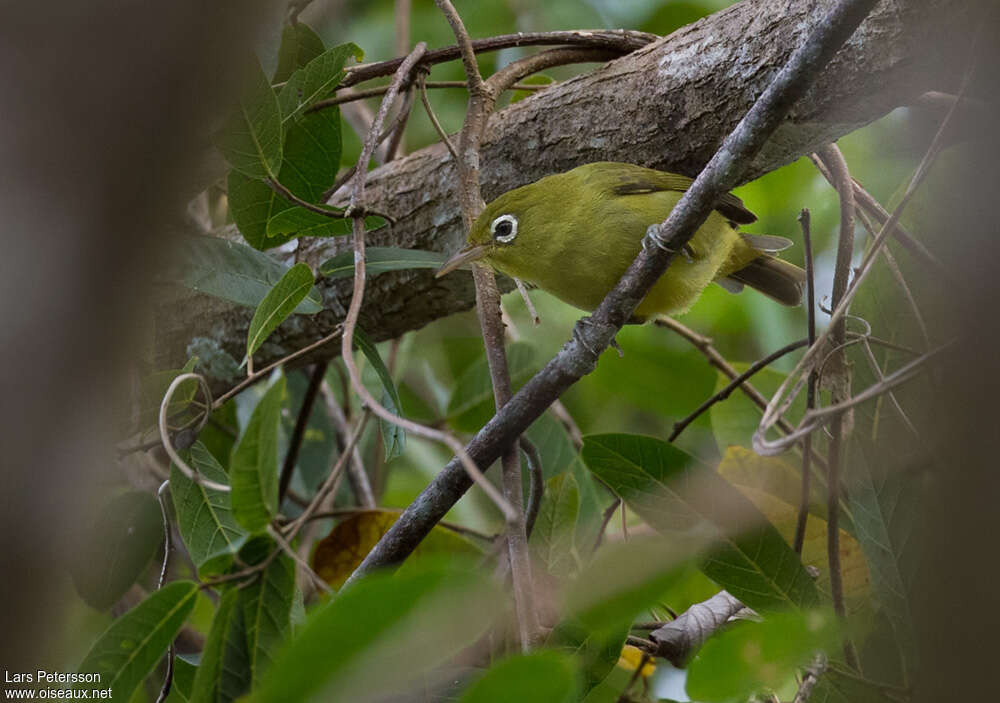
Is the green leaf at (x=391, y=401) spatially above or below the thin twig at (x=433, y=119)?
below

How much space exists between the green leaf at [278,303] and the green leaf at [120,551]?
945 millimetres

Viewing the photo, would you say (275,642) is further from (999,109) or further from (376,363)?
(999,109)

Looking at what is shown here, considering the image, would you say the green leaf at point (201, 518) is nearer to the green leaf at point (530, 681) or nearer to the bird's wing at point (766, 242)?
the green leaf at point (530, 681)

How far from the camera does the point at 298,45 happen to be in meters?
3.09

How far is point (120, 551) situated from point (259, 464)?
157cm

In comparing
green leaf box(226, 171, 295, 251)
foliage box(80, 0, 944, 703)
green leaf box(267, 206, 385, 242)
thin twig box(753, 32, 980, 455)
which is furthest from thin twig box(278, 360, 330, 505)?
thin twig box(753, 32, 980, 455)

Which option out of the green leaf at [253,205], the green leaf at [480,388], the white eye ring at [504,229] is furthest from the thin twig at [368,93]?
the green leaf at [480,388]

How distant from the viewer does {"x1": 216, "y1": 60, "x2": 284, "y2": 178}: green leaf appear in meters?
2.37

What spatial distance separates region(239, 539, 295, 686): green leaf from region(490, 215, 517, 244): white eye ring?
143 cm

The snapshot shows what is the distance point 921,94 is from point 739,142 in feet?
2.96

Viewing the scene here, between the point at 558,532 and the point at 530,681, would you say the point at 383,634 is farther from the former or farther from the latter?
the point at 558,532

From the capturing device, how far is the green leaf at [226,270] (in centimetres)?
249

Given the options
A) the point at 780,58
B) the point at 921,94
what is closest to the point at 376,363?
the point at 780,58

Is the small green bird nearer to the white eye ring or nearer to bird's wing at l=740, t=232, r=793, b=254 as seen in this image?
the white eye ring
